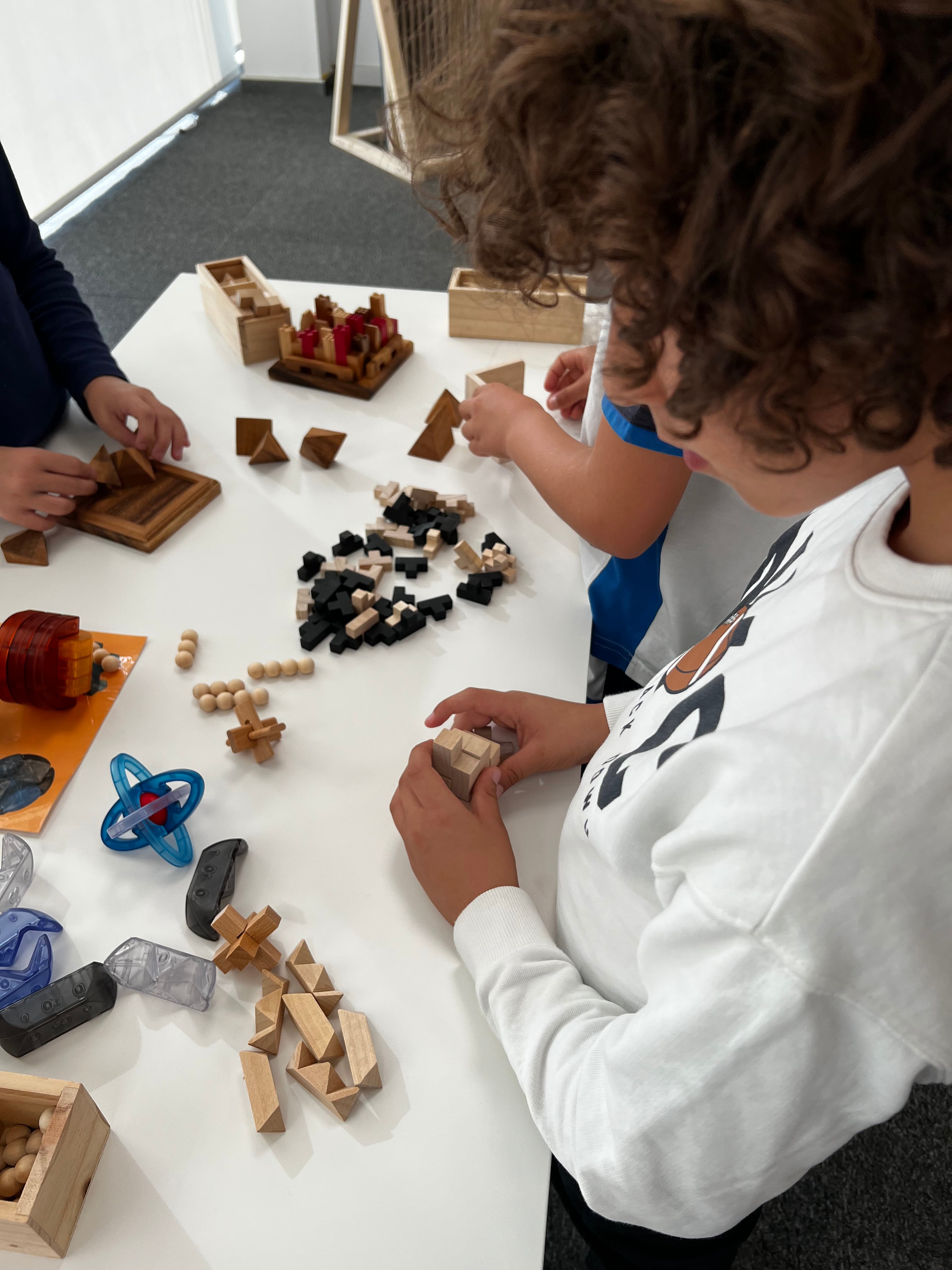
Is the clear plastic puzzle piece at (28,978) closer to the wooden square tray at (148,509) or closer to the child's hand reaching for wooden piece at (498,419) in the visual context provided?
the wooden square tray at (148,509)

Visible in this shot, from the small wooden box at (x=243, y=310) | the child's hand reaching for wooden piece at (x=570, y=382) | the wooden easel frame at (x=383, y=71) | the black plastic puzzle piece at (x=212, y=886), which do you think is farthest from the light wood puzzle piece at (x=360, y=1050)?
the wooden easel frame at (x=383, y=71)

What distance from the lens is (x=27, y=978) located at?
1.86 feet

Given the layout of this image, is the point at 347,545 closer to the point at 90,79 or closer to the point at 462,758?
the point at 462,758

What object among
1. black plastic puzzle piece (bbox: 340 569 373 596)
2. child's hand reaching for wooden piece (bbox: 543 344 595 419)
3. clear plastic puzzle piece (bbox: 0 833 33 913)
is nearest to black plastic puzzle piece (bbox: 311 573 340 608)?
black plastic puzzle piece (bbox: 340 569 373 596)

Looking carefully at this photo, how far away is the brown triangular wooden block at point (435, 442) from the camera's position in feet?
3.48

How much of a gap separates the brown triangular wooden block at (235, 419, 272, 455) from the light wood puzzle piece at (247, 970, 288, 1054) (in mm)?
682

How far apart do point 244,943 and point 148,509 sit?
0.56 meters

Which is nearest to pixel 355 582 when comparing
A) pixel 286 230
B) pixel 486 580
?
pixel 486 580

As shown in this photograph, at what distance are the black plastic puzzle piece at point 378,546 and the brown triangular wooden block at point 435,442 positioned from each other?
17cm

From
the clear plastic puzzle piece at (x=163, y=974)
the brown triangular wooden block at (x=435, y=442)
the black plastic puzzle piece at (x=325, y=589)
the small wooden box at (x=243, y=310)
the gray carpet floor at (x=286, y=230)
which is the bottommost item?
the gray carpet floor at (x=286, y=230)

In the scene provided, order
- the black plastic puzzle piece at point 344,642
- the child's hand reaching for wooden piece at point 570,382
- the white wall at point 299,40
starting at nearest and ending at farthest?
the black plastic puzzle piece at point 344,642
the child's hand reaching for wooden piece at point 570,382
the white wall at point 299,40

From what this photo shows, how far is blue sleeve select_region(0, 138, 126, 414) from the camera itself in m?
1.11

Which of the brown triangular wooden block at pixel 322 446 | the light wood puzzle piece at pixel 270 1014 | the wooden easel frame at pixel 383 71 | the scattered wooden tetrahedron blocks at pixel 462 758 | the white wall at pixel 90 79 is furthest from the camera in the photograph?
the white wall at pixel 90 79

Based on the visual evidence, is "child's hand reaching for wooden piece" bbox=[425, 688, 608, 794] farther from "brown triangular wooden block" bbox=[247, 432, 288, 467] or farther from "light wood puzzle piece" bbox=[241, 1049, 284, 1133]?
"brown triangular wooden block" bbox=[247, 432, 288, 467]
